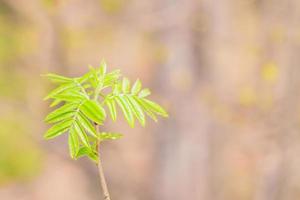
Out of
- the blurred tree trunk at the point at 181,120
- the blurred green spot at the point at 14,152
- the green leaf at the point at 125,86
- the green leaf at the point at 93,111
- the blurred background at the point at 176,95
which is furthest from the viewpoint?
the blurred green spot at the point at 14,152

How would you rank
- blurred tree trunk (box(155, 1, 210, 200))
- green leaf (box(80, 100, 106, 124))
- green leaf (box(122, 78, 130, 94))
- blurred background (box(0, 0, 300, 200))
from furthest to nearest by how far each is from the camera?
blurred background (box(0, 0, 300, 200)) → blurred tree trunk (box(155, 1, 210, 200)) → green leaf (box(122, 78, 130, 94)) → green leaf (box(80, 100, 106, 124))

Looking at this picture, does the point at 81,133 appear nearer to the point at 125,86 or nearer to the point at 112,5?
the point at 125,86

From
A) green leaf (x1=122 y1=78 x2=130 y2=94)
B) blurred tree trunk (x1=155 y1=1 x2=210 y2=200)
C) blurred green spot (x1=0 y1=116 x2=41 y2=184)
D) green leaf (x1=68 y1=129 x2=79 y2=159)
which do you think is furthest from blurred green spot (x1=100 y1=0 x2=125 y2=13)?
green leaf (x1=68 y1=129 x2=79 y2=159)

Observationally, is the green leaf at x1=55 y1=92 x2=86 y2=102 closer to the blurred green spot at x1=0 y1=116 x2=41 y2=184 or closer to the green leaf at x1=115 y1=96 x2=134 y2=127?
the green leaf at x1=115 y1=96 x2=134 y2=127

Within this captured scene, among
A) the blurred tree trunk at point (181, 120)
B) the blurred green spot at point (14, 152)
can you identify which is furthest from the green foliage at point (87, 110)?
the blurred green spot at point (14, 152)

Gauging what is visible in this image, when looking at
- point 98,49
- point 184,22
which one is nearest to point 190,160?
point 184,22

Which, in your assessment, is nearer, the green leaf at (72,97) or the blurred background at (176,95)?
the green leaf at (72,97)

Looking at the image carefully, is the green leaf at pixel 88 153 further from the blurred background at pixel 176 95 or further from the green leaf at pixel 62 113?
the blurred background at pixel 176 95
